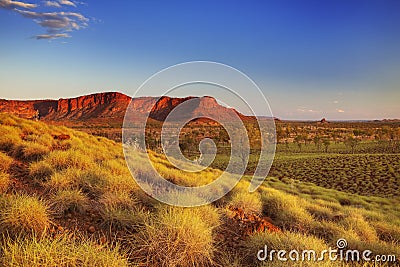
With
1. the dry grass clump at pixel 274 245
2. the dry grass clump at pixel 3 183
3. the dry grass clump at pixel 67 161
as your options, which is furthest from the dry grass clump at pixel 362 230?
the dry grass clump at pixel 3 183

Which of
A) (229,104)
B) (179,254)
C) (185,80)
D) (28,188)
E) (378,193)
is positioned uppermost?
(185,80)

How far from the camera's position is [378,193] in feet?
92.2

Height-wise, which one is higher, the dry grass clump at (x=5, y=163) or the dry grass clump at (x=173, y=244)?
the dry grass clump at (x=5, y=163)

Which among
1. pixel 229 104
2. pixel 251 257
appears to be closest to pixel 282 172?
pixel 229 104

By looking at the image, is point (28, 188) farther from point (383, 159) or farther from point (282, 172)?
point (383, 159)

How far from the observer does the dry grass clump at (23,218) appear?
13.4 ft

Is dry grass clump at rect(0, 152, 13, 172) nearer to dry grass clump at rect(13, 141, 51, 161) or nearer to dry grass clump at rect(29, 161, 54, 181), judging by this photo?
dry grass clump at rect(29, 161, 54, 181)

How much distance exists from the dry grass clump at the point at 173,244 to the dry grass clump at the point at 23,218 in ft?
4.79

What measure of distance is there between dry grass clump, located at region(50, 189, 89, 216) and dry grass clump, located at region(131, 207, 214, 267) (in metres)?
1.60

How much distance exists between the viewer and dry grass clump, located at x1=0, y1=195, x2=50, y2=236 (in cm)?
409

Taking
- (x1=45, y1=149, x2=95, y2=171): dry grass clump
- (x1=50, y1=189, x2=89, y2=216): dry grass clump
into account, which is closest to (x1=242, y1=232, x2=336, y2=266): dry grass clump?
(x1=50, y1=189, x2=89, y2=216): dry grass clump

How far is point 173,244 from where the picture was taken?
4.30m

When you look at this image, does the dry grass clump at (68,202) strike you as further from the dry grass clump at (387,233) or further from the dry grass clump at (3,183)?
the dry grass clump at (387,233)

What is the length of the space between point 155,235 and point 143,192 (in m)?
2.75
